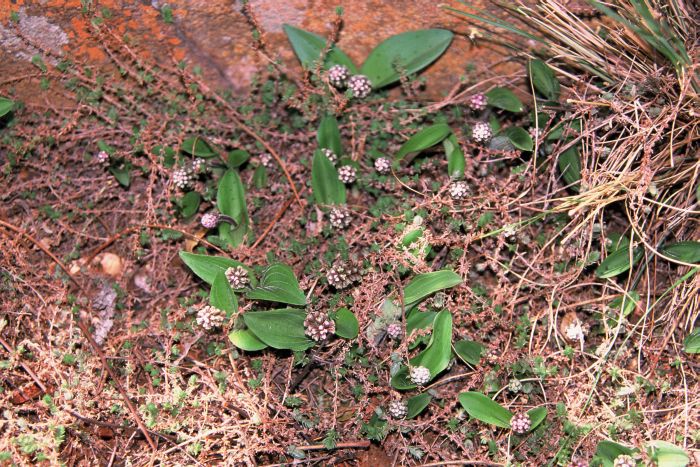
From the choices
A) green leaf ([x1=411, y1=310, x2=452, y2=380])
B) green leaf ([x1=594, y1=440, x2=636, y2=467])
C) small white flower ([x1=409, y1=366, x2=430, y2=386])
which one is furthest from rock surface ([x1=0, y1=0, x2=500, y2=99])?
green leaf ([x1=594, y1=440, x2=636, y2=467])

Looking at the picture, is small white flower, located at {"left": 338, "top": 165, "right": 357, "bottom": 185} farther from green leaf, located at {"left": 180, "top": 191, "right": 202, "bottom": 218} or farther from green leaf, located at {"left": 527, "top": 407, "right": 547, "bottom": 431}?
green leaf, located at {"left": 527, "top": 407, "right": 547, "bottom": 431}

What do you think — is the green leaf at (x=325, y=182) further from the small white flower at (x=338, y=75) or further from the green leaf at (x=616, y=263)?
the green leaf at (x=616, y=263)

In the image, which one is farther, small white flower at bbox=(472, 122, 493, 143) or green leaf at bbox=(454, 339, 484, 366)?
small white flower at bbox=(472, 122, 493, 143)

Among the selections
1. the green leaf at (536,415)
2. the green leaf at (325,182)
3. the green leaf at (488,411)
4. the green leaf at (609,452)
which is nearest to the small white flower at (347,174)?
the green leaf at (325,182)

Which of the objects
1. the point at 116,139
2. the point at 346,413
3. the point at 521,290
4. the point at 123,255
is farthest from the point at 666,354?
the point at 116,139

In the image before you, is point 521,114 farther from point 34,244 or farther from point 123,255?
point 34,244

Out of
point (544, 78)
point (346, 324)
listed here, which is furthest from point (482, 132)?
point (346, 324)
